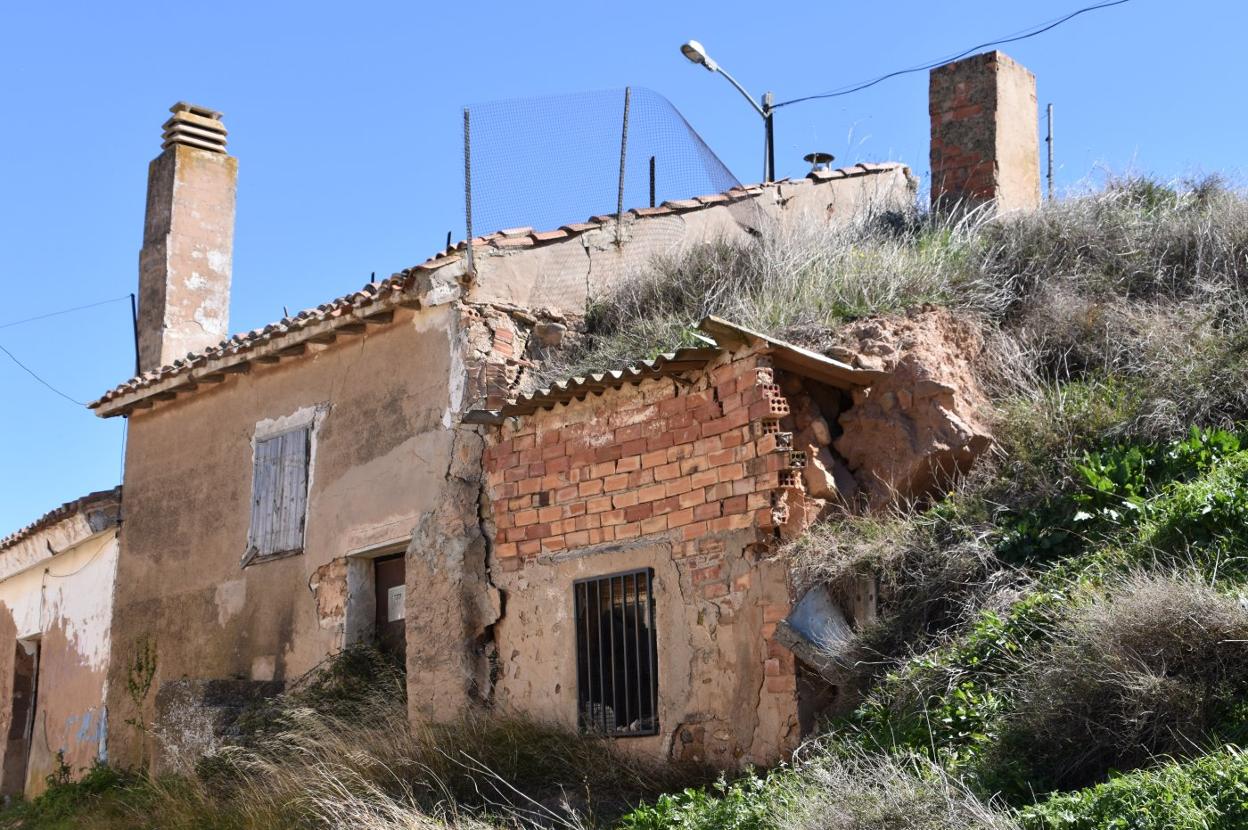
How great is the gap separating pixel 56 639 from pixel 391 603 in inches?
242

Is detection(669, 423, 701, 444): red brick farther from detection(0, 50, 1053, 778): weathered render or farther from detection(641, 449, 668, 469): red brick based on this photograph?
detection(641, 449, 668, 469): red brick

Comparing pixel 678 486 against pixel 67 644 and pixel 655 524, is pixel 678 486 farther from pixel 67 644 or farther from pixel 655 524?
pixel 67 644

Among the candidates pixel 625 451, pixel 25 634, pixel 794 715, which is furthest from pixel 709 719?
pixel 25 634

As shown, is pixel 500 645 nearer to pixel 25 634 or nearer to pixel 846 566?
pixel 846 566

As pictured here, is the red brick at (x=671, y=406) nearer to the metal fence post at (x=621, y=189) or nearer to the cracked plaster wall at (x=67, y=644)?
the metal fence post at (x=621, y=189)

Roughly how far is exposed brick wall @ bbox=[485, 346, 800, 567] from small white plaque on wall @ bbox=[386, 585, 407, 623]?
155cm

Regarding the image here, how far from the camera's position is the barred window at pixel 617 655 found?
9.46m

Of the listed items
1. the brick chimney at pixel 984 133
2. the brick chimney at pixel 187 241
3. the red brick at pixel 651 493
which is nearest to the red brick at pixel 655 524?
the red brick at pixel 651 493

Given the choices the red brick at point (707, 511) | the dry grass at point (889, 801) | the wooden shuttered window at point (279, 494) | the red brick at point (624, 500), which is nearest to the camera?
the dry grass at point (889, 801)

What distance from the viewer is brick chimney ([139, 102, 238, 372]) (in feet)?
57.1

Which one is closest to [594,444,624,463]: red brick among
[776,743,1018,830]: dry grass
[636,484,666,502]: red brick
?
[636,484,666,502]: red brick

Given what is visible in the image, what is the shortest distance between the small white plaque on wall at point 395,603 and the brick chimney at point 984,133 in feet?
20.2

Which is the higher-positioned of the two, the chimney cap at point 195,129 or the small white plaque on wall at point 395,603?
the chimney cap at point 195,129

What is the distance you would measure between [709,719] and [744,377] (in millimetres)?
2239
